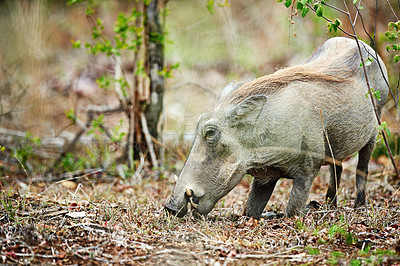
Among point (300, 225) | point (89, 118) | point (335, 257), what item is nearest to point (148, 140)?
point (89, 118)

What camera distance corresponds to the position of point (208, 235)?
3.08 metres

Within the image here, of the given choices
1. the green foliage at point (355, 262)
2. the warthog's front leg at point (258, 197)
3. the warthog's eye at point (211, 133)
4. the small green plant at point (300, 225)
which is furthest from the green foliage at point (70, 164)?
the green foliage at point (355, 262)

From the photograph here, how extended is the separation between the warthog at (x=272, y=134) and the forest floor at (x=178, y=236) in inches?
9.4

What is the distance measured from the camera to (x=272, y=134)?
355 cm

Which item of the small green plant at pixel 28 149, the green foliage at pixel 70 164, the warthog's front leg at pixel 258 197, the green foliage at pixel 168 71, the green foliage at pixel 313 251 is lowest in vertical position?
the green foliage at pixel 70 164

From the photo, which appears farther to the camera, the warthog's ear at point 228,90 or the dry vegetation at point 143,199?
the warthog's ear at point 228,90

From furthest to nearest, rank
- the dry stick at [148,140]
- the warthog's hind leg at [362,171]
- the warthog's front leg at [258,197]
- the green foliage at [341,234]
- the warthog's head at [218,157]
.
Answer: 1. the dry stick at [148,140]
2. the warthog's hind leg at [362,171]
3. the warthog's front leg at [258,197]
4. the warthog's head at [218,157]
5. the green foliage at [341,234]

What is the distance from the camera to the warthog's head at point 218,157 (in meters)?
3.50

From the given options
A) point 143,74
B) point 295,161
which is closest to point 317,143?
point 295,161

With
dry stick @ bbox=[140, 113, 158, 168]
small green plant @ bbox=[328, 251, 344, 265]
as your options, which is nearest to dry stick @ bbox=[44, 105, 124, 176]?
dry stick @ bbox=[140, 113, 158, 168]

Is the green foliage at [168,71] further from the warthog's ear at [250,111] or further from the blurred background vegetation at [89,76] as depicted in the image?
the warthog's ear at [250,111]

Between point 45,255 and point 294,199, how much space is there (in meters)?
1.91

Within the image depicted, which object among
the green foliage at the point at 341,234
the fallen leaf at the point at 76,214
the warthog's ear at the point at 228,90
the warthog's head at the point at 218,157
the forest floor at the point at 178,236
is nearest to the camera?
the forest floor at the point at 178,236

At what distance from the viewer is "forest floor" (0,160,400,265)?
2668 millimetres
